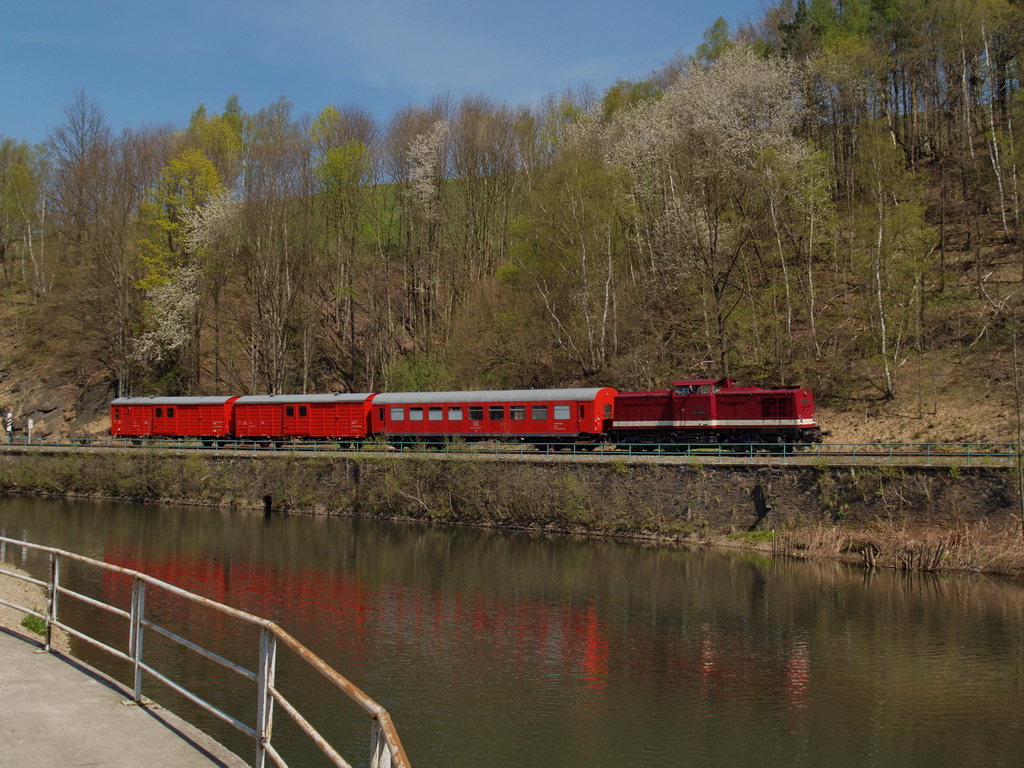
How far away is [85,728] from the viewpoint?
24.9 ft

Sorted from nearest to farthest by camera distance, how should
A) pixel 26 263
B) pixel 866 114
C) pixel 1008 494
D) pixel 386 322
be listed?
pixel 1008 494
pixel 866 114
pixel 386 322
pixel 26 263

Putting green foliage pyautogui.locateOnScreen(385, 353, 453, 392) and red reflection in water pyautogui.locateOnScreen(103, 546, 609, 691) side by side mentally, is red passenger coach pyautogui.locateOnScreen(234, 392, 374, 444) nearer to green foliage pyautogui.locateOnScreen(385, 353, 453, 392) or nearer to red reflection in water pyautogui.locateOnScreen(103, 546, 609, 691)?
green foliage pyautogui.locateOnScreen(385, 353, 453, 392)

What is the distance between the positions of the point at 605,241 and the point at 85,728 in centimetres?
4270

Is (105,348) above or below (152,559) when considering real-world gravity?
above


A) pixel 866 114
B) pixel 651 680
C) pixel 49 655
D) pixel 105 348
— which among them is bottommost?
pixel 651 680

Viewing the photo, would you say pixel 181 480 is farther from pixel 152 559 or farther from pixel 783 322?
pixel 783 322

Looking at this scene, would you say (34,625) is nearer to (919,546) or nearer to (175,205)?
(919,546)

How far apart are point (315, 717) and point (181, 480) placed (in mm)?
34282

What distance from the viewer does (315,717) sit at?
14875mm

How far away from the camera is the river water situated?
565 inches

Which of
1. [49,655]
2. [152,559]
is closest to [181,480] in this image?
[152,559]

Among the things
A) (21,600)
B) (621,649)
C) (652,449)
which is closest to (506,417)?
(652,449)

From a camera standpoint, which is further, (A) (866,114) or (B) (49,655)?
(A) (866,114)

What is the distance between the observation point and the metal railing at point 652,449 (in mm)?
29547
